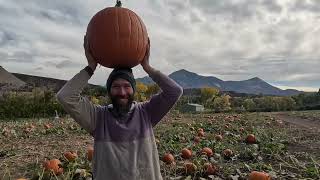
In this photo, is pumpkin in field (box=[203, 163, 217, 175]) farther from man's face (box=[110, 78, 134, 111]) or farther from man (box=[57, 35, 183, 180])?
man's face (box=[110, 78, 134, 111])

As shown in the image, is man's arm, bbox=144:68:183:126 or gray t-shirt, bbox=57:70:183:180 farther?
man's arm, bbox=144:68:183:126

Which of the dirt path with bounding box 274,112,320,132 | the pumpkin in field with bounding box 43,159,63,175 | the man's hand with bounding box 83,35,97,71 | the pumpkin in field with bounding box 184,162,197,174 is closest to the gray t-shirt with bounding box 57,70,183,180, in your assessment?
the man's hand with bounding box 83,35,97,71

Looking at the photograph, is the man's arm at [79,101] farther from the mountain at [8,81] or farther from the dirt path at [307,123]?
the mountain at [8,81]

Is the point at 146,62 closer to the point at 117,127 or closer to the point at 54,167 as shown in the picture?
the point at 117,127

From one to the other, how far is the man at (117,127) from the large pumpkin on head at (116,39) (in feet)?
0.27

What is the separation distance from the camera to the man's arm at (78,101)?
11.6 ft

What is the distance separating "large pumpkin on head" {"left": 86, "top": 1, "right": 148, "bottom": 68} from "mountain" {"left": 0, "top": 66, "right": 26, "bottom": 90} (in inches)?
3431

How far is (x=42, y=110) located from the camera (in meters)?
39.5

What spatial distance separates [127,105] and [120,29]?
638 mm

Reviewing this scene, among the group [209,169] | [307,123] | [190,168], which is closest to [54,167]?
[190,168]

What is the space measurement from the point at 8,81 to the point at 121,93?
96994mm

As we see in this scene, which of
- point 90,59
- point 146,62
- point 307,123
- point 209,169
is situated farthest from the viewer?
point 307,123

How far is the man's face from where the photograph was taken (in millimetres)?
3584

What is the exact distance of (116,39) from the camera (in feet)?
12.4
